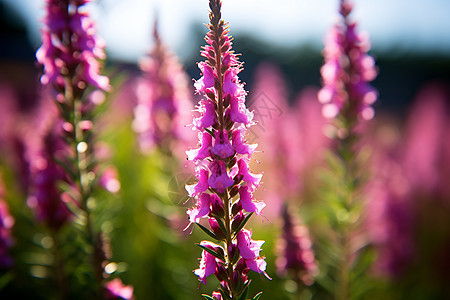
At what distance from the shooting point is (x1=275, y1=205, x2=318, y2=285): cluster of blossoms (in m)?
2.94

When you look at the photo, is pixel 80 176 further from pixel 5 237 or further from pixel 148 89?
pixel 148 89

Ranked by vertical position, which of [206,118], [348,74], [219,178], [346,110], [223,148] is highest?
[348,74]

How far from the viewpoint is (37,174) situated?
11.0ft

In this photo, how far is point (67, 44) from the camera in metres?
2.49

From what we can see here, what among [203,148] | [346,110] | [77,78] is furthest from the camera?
[346,110]

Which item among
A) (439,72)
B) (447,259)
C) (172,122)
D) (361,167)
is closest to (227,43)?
(361,167)

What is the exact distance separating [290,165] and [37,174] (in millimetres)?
3656

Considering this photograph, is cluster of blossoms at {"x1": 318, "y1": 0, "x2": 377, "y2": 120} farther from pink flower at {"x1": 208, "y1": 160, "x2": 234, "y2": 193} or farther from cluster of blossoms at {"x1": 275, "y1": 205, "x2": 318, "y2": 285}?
A: pink flower at {"x1": 208, "y1": 160, "x2": 234, "y2": 193}

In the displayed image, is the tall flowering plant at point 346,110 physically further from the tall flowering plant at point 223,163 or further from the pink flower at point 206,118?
the pink flower at point 206,118

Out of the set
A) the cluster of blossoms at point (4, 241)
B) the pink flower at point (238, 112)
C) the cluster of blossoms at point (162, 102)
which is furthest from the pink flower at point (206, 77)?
the cluster of blossoms at point (4, 241)

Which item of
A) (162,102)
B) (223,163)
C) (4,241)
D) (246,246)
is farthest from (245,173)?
(4,241)

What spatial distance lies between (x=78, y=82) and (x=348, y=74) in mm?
2457

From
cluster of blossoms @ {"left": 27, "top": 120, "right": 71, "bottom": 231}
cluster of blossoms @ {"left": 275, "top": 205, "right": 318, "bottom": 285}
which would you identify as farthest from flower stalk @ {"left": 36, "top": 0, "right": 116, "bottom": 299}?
cluster of blossoms @ {"left": 275, "top": 205, "right": 318, "bottom": 285}

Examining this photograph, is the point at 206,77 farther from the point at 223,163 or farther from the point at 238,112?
the point at 223,163
